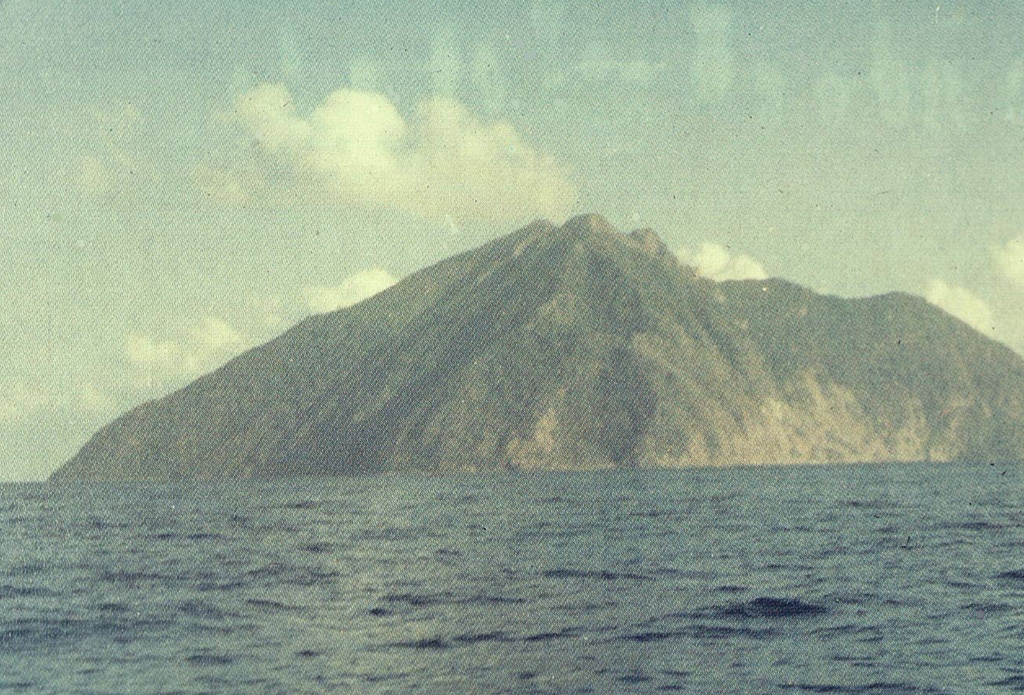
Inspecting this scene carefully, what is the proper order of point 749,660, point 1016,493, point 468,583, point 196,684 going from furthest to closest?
point 1016,493, point 468,583, point 749,660, point 196,684

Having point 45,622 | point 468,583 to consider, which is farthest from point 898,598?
point 45,622

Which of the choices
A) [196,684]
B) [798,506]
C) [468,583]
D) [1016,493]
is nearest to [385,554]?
[468,583]

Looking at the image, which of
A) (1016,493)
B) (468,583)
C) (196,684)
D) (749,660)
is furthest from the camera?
(1016,493)

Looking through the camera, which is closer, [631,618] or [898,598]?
[631,618]

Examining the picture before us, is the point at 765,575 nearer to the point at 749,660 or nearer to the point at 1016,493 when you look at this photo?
the point at 749,660

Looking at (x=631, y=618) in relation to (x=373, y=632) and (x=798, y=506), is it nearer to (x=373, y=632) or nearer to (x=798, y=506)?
(x=373, y=632)

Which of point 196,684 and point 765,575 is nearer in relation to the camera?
point 196,684
